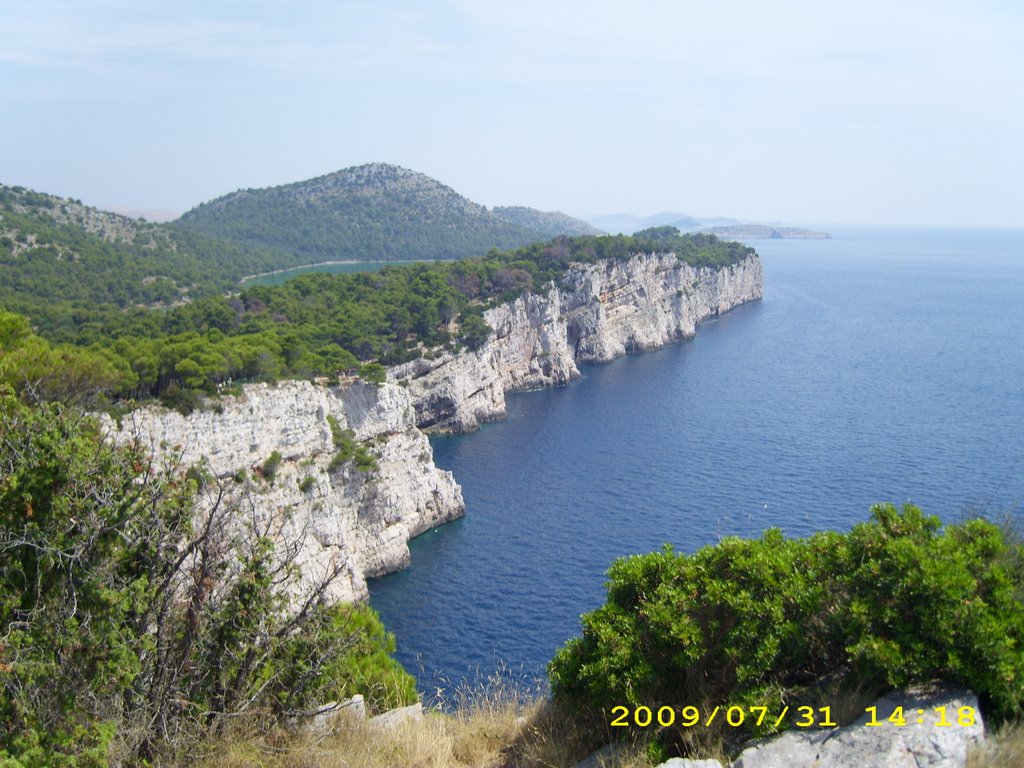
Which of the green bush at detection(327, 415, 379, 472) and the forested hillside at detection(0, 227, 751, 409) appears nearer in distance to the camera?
the forested hillside at detection(0, 227, 751, 409)

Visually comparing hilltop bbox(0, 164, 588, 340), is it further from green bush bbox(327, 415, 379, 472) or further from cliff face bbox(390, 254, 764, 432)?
cliff face bbox(390, 254, 764, 432)

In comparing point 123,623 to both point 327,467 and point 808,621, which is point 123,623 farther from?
point 327,467

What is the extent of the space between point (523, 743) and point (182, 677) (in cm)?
437

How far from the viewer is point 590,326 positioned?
87.1 meters

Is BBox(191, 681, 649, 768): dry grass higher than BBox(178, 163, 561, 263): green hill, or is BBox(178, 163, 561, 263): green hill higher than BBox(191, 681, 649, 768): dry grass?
BBox(178, 163, 561, 263): green hill

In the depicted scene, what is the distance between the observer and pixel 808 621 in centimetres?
907

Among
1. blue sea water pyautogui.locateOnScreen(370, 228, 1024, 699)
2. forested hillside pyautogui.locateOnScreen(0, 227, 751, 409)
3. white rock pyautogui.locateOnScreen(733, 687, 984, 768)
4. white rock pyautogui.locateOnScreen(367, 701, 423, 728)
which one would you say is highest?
forested hillside pyautogui.locateOnScreen(0, 227, 751, 409)

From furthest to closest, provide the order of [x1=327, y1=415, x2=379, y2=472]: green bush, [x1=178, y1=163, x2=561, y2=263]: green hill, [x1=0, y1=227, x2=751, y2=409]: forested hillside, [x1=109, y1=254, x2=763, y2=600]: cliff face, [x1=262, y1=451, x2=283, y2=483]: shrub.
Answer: [x1=178, y1=163, x2=561, y2=263]: green hill, [x1=327, y1=415, x2=379, y2=472]: green bush, [x1=262, y1=451, x2=283, y2=483]: shrub, [x1=0, y1=227, x2=751, y2=409]: forested hillside, [x1=109, y1=254, x2=763, y2=600]: cliff face

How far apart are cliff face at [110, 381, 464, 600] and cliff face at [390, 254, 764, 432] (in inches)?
559

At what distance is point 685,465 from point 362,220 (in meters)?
134

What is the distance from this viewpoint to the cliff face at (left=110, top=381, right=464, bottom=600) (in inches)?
1292

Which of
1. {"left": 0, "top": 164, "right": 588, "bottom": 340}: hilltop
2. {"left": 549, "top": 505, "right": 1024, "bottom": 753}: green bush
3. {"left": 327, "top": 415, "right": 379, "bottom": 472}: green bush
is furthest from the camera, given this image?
{"left": 0, "top": 164, "right": 588, "bottom": 340}: hilltop

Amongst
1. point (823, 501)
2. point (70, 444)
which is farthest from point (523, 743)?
point (823, 501)
